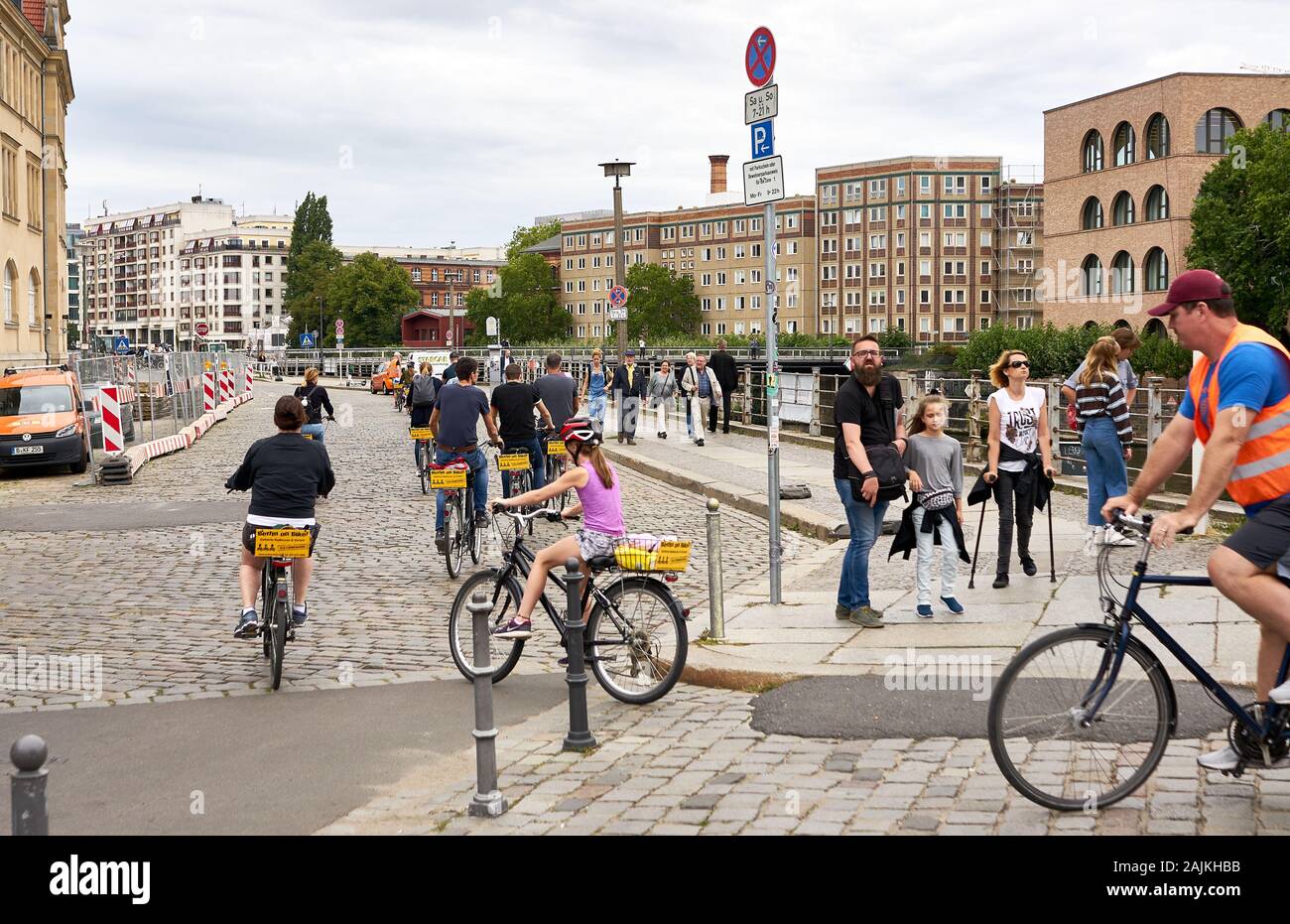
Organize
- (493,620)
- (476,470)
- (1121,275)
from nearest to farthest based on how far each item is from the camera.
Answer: (493,620), (476,470), (1121,275)

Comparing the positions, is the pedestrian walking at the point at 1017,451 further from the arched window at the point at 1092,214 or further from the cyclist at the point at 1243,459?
the arched window at the point at 1092,214

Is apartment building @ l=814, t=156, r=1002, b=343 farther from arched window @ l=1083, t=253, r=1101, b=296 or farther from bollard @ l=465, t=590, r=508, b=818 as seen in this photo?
bollard @ l=465, t=590, r=508, b=818

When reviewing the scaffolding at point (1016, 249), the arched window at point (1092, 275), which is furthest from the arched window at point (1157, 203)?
the scaffolding at point (1016, 249)

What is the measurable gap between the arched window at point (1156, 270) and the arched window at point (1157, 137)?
425 centimetres

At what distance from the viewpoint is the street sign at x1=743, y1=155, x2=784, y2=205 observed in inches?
406

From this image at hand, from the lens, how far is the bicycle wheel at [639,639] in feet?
26.3

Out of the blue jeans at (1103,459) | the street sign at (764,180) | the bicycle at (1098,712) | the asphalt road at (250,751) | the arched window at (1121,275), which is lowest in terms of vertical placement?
the asphalt road at (250,751)

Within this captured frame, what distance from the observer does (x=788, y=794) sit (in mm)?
6020

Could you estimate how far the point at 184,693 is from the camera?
8.57 meters

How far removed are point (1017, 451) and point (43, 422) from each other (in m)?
18.9

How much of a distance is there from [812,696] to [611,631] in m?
1.16

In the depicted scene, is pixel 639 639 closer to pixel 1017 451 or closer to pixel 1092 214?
pixel 1017 451

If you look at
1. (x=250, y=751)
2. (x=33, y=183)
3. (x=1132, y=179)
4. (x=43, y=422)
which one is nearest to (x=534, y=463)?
(x=250, y=751)

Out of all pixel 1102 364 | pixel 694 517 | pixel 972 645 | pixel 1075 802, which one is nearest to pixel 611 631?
pixel 972 645
